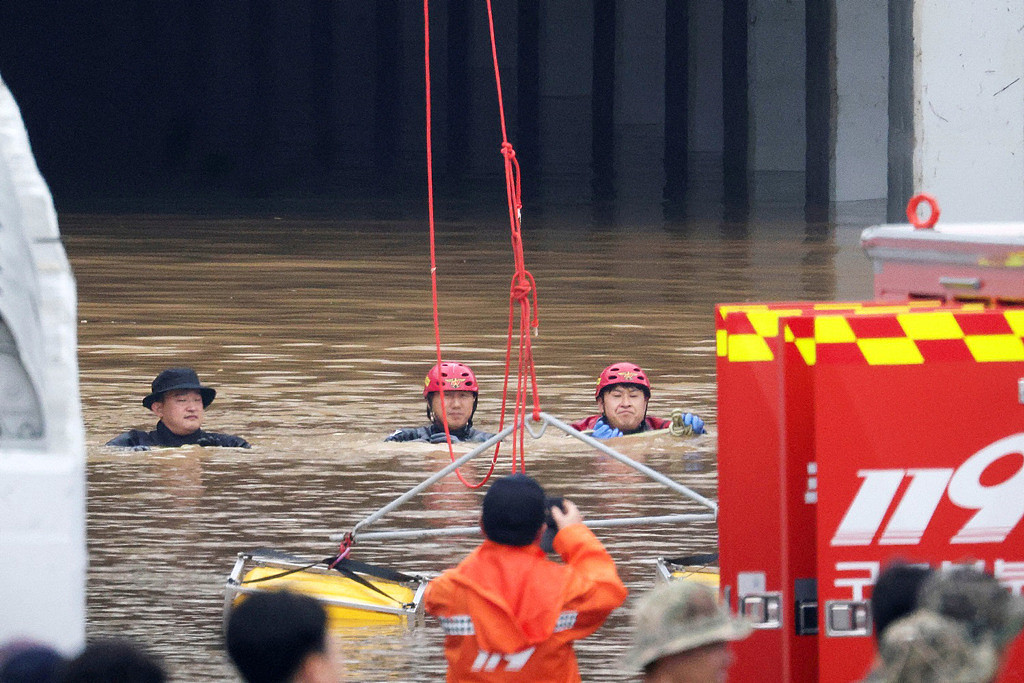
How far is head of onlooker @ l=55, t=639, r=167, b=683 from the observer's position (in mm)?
3332

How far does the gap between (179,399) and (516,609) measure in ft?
23.5

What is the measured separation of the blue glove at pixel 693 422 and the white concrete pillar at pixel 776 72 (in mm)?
28460

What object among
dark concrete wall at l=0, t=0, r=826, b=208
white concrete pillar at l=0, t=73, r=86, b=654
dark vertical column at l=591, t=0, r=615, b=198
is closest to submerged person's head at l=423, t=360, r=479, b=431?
white concrete pillar at l=0, t=73, r=86, b=654

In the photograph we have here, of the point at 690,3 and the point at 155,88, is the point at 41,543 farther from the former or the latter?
the point at 155,88

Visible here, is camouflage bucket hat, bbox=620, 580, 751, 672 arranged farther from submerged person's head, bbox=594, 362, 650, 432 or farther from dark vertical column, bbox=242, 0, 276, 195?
dark vertical column, bbox=242, 0, 276, 195

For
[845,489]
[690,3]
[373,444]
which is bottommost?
[373,444]

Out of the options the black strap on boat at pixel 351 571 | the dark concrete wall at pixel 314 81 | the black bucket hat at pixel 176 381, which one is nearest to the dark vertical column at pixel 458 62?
the dark concrete wall at pixel 314 81

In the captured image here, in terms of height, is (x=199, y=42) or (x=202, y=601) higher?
(x=199, y=42)

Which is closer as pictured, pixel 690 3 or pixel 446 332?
pixel 446 332

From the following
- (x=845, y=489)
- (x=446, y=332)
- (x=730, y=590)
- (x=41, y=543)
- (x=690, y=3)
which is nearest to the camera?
(x=41, y=543)

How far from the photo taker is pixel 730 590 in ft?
18.5

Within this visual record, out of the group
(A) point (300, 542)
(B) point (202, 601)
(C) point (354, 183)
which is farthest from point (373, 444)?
(C) point (354, 183)

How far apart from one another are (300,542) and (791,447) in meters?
4.40

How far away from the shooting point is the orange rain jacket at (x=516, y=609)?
5348 millimetres
